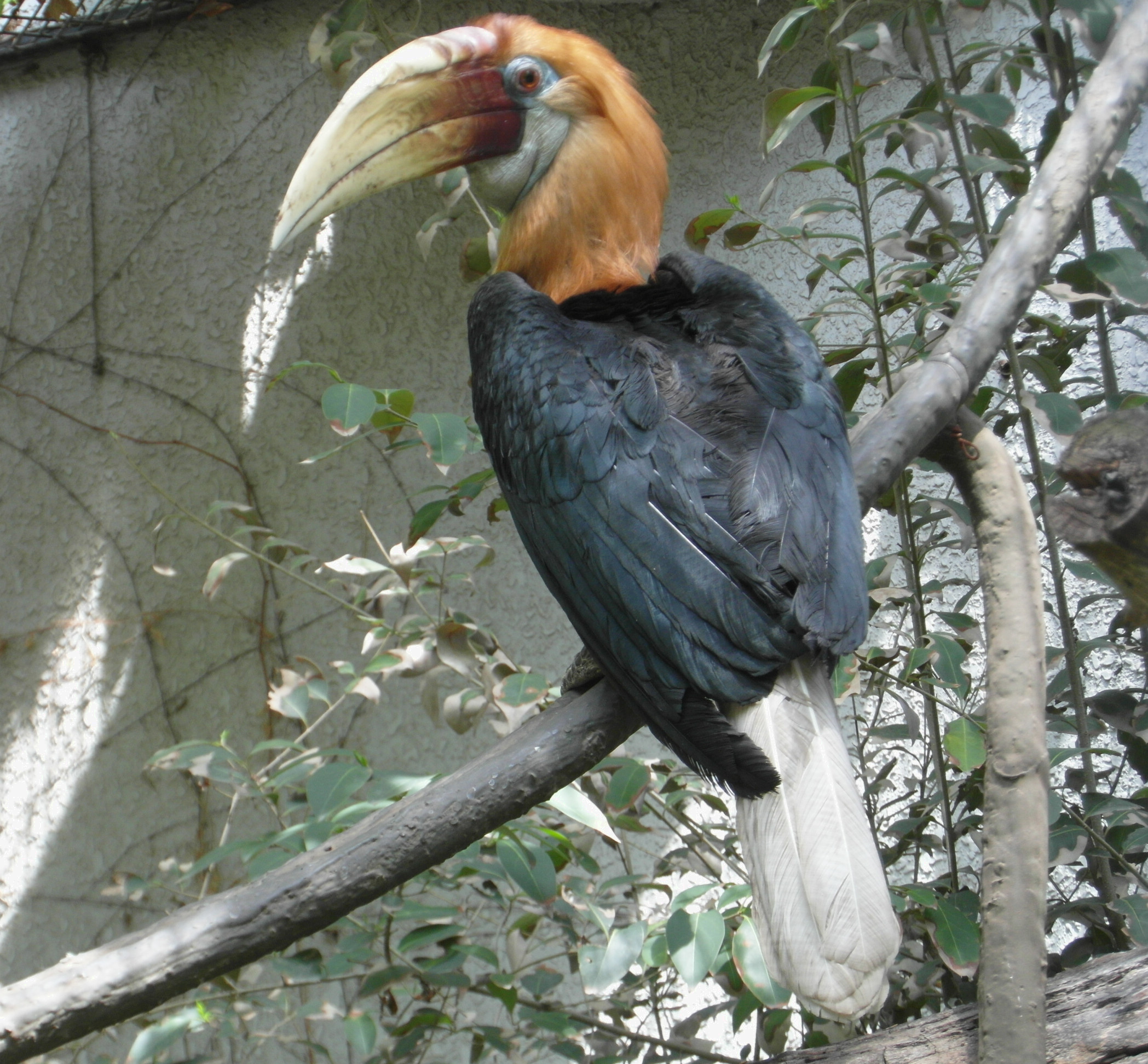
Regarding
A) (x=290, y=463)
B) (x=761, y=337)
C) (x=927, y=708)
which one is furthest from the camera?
(x=290, y=463)

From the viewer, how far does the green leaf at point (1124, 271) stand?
62.1 inches

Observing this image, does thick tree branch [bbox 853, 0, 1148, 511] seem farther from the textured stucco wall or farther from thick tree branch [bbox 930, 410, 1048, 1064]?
the textured stucco wall

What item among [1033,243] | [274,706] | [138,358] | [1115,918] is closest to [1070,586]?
[1115,918]

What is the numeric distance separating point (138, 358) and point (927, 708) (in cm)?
208

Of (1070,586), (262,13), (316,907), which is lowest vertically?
(1070,586)

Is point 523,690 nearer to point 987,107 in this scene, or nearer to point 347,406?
point 347,406

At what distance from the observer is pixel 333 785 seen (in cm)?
132

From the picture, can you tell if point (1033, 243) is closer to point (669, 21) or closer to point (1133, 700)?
point (1133, 700)

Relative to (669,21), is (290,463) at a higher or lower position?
lower

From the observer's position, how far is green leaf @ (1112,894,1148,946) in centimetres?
141

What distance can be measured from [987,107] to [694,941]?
50.3 inches

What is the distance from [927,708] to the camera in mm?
1860

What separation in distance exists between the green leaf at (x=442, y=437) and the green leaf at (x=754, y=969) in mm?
719

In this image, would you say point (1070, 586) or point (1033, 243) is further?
point (1070, 586)
